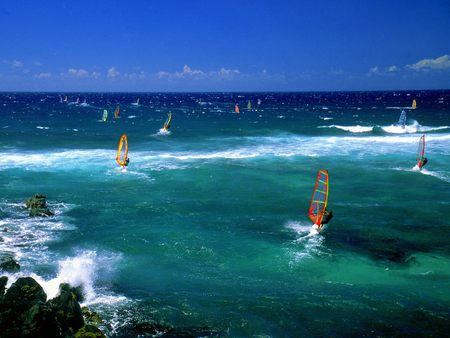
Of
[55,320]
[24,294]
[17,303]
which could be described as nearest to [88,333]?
[55,320]

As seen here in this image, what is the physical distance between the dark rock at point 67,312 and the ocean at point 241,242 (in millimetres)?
1228

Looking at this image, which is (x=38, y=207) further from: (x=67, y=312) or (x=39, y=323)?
(x=39, y=323)

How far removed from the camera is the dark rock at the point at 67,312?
12.8m

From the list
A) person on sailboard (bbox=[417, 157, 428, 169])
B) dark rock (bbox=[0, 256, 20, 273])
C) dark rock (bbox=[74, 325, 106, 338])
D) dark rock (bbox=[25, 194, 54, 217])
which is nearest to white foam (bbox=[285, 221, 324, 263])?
dark rock (bbox=[74, 325, 106, 338])

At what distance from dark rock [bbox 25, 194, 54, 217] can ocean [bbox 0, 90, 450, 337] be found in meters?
0.65

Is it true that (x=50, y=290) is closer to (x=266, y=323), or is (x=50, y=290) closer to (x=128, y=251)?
(x=128, y=251)

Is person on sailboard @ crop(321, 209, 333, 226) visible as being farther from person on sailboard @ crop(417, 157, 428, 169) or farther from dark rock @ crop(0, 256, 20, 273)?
person on sailboard @ crop(417, 157, 428, 169)

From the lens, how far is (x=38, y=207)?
1045 inches

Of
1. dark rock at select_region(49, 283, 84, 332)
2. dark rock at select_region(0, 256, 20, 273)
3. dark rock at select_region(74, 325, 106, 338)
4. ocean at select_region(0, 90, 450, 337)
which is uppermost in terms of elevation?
dark rock at select_region(49, 283, 84, 332)

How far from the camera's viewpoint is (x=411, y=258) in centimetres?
2027

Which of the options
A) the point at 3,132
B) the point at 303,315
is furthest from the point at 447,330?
the point at 3,132

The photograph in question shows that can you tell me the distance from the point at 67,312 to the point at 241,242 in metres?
10.8

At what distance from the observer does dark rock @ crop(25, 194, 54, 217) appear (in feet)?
84.3

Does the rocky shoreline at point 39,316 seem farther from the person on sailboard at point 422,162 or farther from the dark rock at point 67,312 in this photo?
the person on sailboard at point 422,162
